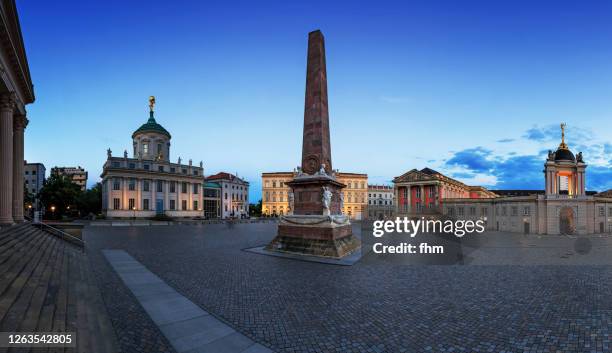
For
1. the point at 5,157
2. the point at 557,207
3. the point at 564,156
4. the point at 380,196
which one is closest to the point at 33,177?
the point at 5,157

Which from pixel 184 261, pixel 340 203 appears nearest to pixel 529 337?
pixel 184 261

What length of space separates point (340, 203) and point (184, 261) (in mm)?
11262

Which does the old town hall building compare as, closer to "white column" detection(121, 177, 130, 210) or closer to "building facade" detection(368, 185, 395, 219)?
"building facade" detection(368, 185, 395, 219)

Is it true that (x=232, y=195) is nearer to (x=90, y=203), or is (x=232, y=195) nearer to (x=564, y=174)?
(x=90, y=203)

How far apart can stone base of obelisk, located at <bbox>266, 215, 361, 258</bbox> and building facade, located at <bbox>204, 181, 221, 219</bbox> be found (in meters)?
69.1

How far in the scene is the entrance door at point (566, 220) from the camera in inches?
1594

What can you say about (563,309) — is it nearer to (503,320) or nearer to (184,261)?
(503,320)

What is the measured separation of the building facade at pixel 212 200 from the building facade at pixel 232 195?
1256 millimetres

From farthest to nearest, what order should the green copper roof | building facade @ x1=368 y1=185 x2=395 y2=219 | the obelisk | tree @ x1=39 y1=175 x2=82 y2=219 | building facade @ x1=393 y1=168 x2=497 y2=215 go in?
building facade @ x1=368 y1=185 x2=395 y2=219 → the green copper roof → building facade @ x1=393 y1=168 x2=497 y2=215 → tree @ x1=39 y1=175 x2=82 y2=219 → the obelisk

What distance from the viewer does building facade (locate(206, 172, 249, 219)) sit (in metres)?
88.8

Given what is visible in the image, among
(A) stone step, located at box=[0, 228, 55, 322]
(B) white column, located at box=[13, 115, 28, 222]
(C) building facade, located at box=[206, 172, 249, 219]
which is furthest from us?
(C) building facade, located at box=[206, 172, 249, 219]

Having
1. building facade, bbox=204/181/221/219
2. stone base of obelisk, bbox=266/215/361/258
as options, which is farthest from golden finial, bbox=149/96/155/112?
stone base of obelisk, bbox=266/215/361/258

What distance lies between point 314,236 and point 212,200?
2876 inches

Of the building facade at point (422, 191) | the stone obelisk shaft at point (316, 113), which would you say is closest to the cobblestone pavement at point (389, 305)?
the stone obelisk shaft at point (316, 113)
